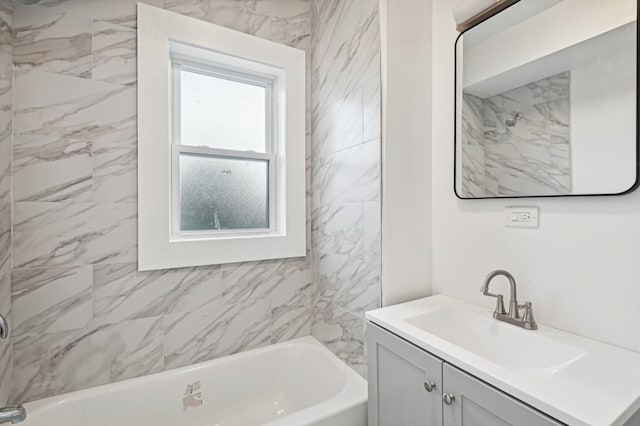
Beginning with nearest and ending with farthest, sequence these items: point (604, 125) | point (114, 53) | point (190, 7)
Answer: point (604, 125)
point (114, 53)
point (190, 7)

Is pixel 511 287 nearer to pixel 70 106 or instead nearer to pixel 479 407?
pixel 479 407

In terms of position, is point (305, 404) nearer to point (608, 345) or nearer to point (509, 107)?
point (608, 345)

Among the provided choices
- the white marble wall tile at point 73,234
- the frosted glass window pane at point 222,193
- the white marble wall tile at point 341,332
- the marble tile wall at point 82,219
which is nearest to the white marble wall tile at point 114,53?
the marble tile wall at point 82,219

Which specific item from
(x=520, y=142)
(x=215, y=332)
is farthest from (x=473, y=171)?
(x=215, y=332)

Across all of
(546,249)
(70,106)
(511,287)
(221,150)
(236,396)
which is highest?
(70,106)

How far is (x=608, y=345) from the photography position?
37.6 inches

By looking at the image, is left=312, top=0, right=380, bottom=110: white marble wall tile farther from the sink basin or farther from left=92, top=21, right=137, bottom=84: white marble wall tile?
the sink basin

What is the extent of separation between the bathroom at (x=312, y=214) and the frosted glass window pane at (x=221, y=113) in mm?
14

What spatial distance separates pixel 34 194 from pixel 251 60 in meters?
1.28

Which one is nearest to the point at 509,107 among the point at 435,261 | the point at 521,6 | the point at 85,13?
the point at 521,6

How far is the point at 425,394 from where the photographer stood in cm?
98

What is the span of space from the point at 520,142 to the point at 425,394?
1.02m

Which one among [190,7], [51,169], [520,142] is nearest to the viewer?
[520,142]

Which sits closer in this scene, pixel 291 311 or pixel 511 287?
pixel 511 287
